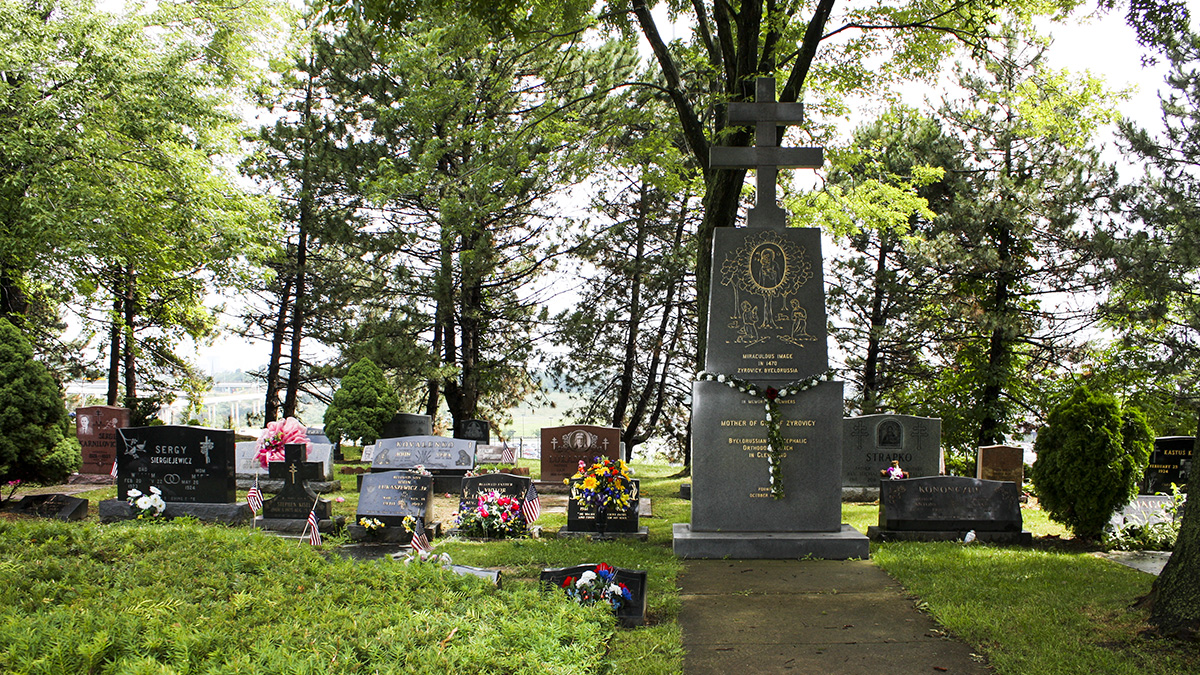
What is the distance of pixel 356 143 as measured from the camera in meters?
21.5

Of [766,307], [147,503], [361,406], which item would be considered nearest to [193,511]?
[147,503]

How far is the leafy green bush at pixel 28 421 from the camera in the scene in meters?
10.8

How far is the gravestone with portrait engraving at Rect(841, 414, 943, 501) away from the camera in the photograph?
547 inches

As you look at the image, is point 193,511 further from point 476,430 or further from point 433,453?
point 476,430

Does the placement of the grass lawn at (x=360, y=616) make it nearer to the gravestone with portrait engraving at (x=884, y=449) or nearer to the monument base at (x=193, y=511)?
the monument base at (x=193, y=511)

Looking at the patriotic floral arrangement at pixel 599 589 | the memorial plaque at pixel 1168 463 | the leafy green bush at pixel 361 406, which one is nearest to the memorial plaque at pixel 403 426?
the leafy green bush at pixel 361 406

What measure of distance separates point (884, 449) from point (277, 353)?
18.2 m

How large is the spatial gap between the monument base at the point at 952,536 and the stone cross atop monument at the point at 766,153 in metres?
3.86

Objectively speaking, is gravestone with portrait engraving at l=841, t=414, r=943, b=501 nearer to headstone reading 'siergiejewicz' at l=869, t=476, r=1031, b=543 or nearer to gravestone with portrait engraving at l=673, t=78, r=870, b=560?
headstone reading 'siergiejewicz' at l=869, t=476, r=1031, b=543

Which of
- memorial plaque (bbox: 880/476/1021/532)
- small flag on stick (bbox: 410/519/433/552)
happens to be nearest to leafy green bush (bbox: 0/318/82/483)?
small flag on stick (bbox: 410/519/433/552)

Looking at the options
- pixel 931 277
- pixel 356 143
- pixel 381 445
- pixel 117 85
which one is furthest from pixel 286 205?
pixel 931 277

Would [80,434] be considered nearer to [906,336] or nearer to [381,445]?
[381,445]

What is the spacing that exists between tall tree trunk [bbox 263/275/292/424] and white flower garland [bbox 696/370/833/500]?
61.4 feet

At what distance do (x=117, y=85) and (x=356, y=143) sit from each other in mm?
5970
